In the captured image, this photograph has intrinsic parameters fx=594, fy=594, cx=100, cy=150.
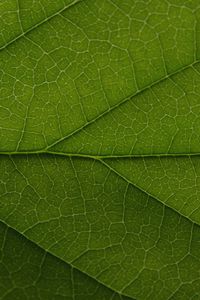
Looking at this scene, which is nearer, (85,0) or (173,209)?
(85,0)

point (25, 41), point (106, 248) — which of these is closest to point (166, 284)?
point (106, 248)

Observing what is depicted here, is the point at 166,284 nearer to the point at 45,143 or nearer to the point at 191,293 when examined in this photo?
the point at 191,293

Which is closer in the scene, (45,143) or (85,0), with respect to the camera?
(85,0)

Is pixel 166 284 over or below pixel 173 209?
below

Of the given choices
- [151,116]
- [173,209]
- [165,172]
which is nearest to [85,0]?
[151,116]

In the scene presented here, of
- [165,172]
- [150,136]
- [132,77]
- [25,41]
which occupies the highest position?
[25,41]

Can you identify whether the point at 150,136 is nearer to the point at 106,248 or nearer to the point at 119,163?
the point at 119,163
